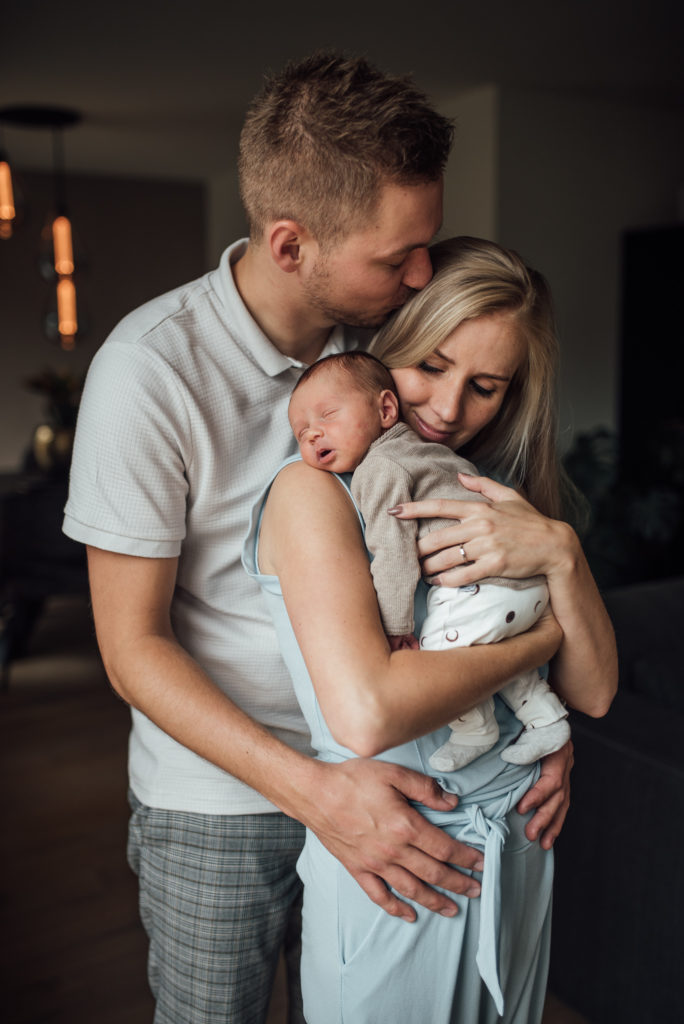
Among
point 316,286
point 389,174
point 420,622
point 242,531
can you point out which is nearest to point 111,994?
point 242,531

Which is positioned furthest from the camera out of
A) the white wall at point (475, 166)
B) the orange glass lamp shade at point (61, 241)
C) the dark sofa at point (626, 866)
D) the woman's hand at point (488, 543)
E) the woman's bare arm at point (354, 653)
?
the orange glass lamp shade at point (61, 241)

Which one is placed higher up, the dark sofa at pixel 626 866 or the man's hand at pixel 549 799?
the man's hand at pixel 549 799

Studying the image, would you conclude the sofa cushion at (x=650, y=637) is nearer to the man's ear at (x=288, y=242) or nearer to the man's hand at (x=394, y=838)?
the man's hand at (x=394, y=838)

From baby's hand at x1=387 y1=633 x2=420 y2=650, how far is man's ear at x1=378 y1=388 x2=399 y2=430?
0.29 m

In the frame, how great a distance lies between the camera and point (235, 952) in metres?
1.27

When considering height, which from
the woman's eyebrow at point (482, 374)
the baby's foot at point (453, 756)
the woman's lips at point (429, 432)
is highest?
the woman's eyebrow at point (482, 374)

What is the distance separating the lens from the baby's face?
1106 millimetres

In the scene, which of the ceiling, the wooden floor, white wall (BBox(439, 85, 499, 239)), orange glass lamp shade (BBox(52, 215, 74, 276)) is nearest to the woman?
the wooden floor

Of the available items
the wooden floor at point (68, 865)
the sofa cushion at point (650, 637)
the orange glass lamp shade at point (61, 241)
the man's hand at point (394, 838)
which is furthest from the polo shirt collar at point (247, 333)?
the orange glass lamp shade at point (61, 241)

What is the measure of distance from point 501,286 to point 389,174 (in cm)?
22

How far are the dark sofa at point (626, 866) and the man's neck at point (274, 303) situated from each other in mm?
1181

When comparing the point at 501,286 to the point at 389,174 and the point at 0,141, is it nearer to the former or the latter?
the point at 389,174

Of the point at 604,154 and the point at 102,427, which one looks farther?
the point at 604,154

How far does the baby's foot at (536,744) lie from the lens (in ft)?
3.61
